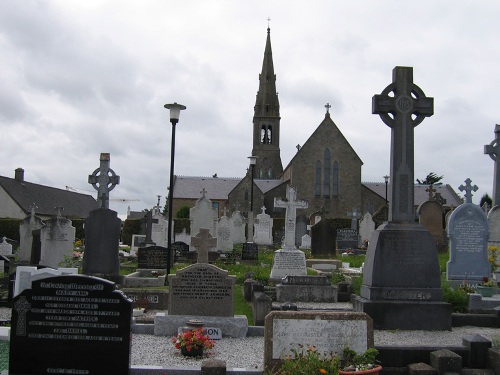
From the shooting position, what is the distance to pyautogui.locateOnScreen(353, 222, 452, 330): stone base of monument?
9.94 m

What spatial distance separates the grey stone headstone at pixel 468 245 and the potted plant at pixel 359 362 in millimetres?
8754

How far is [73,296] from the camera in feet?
20.4

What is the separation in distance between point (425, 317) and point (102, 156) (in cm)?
1066

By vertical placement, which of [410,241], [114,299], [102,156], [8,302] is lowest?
[8,302]

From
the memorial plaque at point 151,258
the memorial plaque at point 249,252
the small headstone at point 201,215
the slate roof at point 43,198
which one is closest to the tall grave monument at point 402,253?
the memorial plaque at point 151,258

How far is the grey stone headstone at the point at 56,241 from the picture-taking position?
58.6 feet

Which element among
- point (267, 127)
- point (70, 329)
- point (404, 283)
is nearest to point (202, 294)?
point (70, 329)

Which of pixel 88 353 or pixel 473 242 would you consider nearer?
pixel 88 353

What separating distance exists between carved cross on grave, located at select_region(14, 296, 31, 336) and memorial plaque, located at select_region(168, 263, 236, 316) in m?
3.15

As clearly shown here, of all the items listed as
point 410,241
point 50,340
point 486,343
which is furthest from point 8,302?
point 486,343

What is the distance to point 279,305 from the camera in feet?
36.4

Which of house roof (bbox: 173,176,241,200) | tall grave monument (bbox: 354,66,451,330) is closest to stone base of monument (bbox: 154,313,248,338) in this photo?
tall grave monument (bbox: 354,66,451,330)

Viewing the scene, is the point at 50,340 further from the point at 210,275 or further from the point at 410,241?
the point at 410,241

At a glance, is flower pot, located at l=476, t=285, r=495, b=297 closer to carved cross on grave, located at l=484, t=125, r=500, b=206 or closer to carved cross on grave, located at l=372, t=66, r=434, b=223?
carved cross on grave, located at l=372, t=66, r=434, b=223
